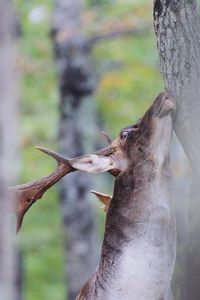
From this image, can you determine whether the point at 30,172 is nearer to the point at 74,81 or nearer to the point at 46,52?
the point at 46,52

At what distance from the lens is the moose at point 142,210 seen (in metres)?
5.82

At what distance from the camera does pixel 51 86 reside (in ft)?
57.5

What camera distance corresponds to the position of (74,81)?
13805 millimetres

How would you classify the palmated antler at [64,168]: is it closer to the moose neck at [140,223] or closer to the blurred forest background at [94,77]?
the moose neck at [140,223]

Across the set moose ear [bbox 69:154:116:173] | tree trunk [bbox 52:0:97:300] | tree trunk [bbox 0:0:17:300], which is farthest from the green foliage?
tree trunk [bbox 0:0:17:300]

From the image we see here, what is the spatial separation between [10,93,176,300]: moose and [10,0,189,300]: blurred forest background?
7903 millimetres

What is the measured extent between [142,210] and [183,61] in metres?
0.86

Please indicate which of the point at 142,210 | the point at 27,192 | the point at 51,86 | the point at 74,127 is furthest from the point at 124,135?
the point at 51,86

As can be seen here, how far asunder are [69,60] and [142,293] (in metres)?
8.39

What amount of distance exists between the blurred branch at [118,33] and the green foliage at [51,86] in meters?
0.13

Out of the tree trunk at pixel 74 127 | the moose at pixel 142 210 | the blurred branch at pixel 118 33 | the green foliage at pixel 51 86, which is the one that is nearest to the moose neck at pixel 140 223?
the moose at pixel 142 210

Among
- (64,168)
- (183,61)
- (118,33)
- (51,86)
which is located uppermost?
(183,61)

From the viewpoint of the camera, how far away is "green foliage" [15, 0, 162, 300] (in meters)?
16.2

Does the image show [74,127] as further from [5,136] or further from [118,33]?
[5,136]
